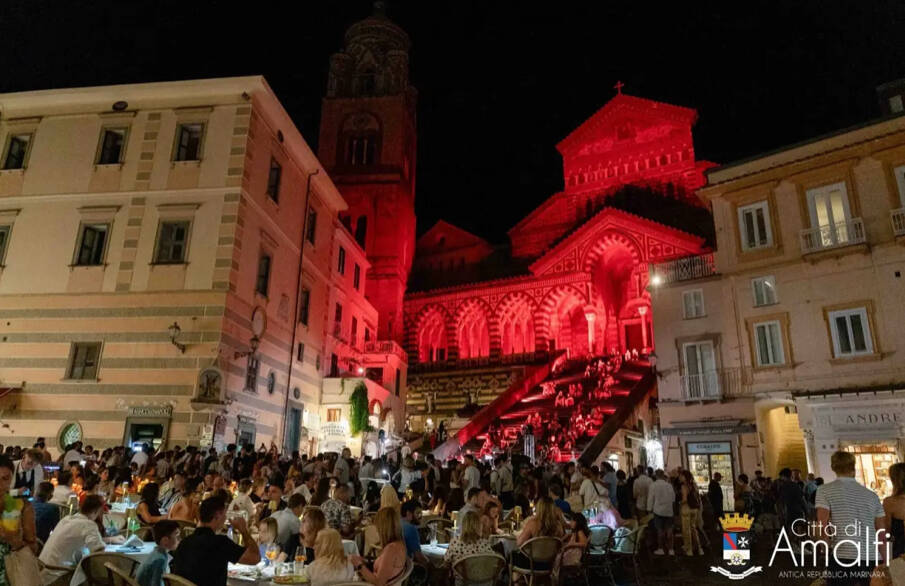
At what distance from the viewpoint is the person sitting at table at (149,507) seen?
8.16 m

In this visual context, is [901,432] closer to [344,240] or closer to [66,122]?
[344,240]

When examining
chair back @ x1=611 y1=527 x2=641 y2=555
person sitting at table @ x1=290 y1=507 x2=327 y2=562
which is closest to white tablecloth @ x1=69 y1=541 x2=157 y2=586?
person sitting at table @ x1=290 y1=507 x2=327 y2=562

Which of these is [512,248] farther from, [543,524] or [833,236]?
[543,524]

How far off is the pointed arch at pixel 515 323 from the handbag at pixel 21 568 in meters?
32.8

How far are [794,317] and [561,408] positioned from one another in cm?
991

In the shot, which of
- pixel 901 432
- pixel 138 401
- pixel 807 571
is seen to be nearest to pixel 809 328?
pixel 901 432

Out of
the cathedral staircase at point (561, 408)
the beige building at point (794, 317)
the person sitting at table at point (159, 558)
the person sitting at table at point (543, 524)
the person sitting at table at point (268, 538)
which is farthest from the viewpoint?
the cathedral staircase at point (561, 408)

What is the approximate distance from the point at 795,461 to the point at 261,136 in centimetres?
2174

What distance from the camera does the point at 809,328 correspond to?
1962 cm

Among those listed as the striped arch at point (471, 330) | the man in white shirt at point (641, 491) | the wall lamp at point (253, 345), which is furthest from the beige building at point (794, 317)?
the striped arch at point (471, 330)

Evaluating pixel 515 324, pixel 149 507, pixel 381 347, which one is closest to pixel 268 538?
pixel 149 507

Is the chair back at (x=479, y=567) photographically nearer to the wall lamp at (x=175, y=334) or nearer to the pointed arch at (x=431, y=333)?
the wall lamp at (x=175, y=334)

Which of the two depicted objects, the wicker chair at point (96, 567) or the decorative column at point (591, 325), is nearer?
the wicker chair at point (96, 567)

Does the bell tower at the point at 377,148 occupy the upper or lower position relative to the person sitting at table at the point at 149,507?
upper
